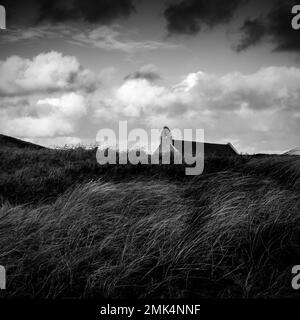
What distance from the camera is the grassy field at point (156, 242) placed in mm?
3492

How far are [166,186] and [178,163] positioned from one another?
2.15 meters

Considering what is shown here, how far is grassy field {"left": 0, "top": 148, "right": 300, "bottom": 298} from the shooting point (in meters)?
3.49

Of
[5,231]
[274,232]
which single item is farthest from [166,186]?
[5,231]

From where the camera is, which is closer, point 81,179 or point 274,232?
point 274,232

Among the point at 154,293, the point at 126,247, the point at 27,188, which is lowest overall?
the point at 154,293

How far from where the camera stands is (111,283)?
3414 millimetres

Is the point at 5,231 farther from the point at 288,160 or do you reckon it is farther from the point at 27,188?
the point at 288,160

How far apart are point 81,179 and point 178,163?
2.58 meters

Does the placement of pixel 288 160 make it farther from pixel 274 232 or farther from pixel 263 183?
pixel 274 232

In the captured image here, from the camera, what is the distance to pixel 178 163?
885 cm

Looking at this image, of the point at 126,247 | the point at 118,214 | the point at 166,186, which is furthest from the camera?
the point at 166,186

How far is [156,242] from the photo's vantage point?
417 cm

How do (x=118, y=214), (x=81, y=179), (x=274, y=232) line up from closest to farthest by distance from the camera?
(x=274, y=232) → (x=118, y=214) → (x=81, y=179)

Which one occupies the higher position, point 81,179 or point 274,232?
point 81,179
